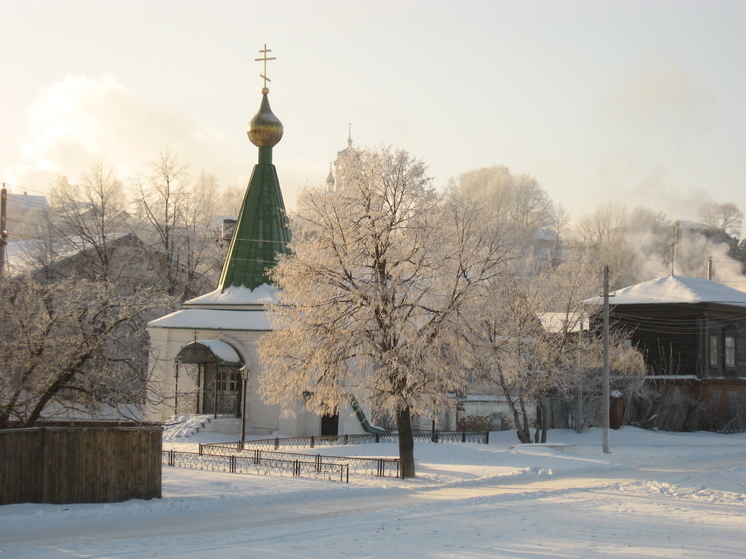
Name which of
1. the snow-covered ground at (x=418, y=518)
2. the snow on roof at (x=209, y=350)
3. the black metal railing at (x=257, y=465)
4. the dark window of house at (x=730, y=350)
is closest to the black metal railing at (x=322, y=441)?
the black metal railing at (x=257, y=465)

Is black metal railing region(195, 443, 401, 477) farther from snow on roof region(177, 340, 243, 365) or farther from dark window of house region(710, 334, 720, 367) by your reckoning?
dark window of house region(710, 334, 720, 367)

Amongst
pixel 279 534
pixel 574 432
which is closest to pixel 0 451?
pixel 279 534

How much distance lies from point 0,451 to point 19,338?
2047 millimetres

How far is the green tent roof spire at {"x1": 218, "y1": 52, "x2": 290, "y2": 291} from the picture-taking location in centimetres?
3419

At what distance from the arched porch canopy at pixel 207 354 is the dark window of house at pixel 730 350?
2655 cm

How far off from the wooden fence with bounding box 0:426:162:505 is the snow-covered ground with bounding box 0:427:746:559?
38cm

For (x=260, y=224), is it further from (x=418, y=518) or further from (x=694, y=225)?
(x=694, y=225)

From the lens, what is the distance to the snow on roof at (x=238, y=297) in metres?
33.4

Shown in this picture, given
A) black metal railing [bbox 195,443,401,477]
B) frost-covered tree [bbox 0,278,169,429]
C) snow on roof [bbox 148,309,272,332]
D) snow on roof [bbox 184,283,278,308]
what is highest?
snow on roof [bbox 184,283,278,308]

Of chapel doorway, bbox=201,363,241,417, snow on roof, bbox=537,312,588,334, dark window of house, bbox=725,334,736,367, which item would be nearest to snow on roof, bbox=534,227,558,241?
dark window of house, bbox=725,334,736,367

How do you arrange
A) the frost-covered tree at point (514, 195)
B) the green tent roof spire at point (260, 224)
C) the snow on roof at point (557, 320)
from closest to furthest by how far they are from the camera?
the green tent roof spire at point (260, 224), the snow on roof at point (557, 320), the frost-covered tree at point (514, 195)

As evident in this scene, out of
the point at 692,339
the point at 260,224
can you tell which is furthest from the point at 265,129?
the point at 692,339

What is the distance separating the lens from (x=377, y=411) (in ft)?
74.8

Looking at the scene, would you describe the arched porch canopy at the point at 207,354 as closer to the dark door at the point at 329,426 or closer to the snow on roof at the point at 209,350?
the snow on roof at the point at 209,350
